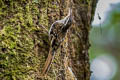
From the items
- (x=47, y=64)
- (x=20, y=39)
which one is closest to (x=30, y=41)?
(x=20, y=39)

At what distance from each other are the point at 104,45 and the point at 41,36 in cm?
490

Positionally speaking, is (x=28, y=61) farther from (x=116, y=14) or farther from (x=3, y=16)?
(x=116, y=14)

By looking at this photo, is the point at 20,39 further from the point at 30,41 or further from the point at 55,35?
the point at 55,35

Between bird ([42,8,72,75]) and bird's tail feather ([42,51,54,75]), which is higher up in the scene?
bird ([42,8,72,75])

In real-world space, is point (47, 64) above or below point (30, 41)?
below

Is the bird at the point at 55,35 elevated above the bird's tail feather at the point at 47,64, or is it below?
above

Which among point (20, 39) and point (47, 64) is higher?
point (20, 39)

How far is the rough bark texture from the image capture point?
1.39m

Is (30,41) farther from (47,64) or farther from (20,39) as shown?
(47,64)

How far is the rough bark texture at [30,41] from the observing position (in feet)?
4.55

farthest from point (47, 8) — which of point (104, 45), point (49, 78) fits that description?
point (104, 45)

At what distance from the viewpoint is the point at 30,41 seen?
1.46m

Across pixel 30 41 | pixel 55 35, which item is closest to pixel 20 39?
pixel 30 41

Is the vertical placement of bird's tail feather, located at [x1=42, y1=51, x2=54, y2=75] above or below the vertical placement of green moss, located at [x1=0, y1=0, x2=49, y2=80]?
below
